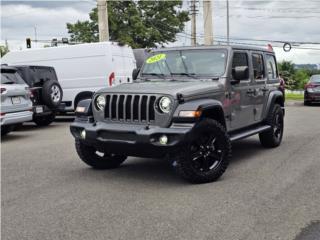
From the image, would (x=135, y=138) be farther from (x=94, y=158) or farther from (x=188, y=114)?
(x=94, y=158)

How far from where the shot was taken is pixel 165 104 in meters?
6.09

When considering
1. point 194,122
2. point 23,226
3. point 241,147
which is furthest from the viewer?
point 241,147

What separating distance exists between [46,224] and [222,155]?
2.63 meters

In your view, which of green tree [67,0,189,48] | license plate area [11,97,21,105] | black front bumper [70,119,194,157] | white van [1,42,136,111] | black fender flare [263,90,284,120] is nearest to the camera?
black front bumper [70,119,194,157]

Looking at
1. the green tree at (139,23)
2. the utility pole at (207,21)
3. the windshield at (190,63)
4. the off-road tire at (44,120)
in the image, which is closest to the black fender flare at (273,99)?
the windshield at (190,63)

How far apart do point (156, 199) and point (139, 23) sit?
37870 mm

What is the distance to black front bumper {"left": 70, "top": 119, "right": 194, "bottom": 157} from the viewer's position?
5.87 metres

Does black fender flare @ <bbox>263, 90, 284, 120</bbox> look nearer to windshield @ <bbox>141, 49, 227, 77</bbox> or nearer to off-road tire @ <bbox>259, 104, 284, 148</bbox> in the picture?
off-road tire @ <bbox>259, 104, 284, 148</bbox>

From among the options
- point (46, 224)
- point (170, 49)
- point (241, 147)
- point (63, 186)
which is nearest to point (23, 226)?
point (46, 224)

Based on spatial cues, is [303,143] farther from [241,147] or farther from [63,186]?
[63,186]

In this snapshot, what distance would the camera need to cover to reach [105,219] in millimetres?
4859

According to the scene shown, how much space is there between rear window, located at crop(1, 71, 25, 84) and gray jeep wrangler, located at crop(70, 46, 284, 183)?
15.2 ft

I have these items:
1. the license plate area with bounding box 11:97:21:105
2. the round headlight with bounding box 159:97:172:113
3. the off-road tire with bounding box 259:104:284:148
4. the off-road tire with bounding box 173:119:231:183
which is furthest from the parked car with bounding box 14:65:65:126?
the off-road tire with bounding box 173:119:231:183

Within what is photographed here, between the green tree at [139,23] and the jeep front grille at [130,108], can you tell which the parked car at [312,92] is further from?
the green tree at [139,23]
